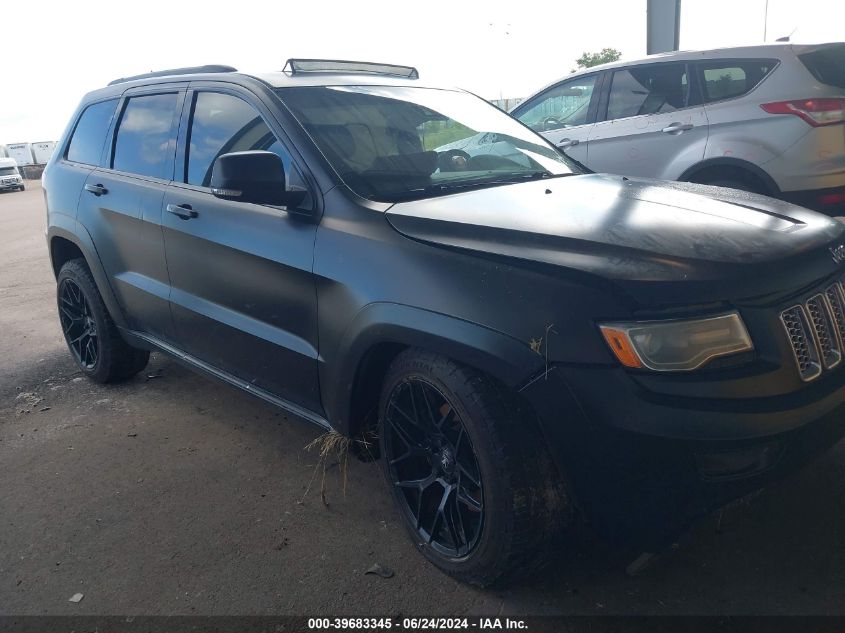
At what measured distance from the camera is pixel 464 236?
2451mm

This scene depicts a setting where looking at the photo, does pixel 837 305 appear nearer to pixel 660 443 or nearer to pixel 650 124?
pixel 660 443

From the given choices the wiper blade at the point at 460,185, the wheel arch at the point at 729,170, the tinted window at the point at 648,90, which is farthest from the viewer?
the tinted window at the point at 648,90

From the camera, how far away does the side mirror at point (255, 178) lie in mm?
2764

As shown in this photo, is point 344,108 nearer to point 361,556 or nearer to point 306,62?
point 306,62

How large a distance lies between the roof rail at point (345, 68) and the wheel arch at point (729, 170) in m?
3.00

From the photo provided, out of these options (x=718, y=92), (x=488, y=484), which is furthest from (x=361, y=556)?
(x=718, y=92)

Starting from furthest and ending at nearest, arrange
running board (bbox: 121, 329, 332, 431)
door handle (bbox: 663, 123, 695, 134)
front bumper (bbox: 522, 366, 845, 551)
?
door handle (bbox: 663, 123, 695, 134) < running board (bbox: 121, 329, 332, 431) < front bumper (bbox: 522, 366, 845, 551)

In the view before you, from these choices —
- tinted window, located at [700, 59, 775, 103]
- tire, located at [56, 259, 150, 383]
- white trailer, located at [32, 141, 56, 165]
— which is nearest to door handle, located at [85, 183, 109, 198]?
tire, located at [56, 259, 150, 383]

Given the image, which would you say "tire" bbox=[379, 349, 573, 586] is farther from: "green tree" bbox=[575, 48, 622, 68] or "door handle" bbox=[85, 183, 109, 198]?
"green tree" bbox=[575, 48, 622, 68]

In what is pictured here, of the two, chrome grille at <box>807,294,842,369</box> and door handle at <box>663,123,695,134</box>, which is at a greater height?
door handle at <box>663,123,695,134</box>

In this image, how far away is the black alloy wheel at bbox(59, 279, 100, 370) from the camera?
4746 millimetres

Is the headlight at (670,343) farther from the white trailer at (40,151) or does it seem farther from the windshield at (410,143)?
the white trailer at (40,151)

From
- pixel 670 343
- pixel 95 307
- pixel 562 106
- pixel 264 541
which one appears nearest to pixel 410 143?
pixel 670 343

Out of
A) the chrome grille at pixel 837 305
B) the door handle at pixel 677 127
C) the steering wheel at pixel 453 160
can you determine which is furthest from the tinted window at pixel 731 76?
the chrome grille at pixel 837 305
